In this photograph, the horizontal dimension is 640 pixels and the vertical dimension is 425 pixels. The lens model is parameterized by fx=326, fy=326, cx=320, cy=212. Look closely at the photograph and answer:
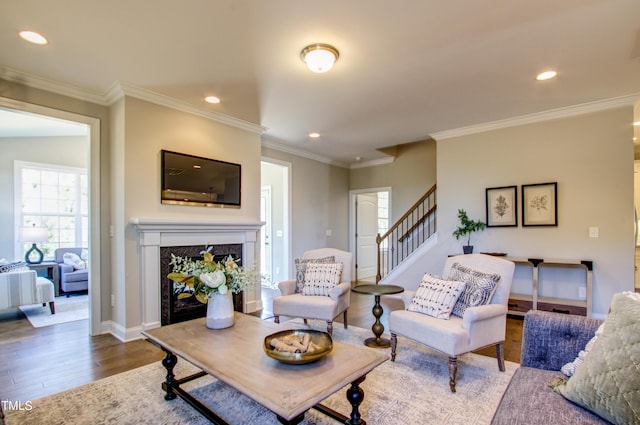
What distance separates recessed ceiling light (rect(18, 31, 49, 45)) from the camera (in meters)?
2.47

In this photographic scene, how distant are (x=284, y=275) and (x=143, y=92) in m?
3.83

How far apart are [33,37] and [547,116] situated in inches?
211

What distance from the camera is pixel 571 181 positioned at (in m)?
4.04

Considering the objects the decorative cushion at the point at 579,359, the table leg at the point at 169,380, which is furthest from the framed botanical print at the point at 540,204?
the table leg at the point at 169,380

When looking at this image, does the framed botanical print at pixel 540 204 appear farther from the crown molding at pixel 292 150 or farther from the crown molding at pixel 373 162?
the crown molding at pixel 292 150

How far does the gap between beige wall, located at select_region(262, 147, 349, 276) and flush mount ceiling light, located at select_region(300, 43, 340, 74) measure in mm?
2905

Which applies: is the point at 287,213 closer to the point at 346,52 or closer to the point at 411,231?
the point at 411,231

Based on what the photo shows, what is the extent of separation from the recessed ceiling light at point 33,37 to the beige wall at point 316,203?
3183 millimetres

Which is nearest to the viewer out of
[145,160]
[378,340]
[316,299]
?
A: [378,340]

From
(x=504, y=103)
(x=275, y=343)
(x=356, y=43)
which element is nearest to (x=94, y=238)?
(x=275, y=343)

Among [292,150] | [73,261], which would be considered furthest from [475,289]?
[73,261]

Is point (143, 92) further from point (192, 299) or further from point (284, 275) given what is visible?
point (284, 275)

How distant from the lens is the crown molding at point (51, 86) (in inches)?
121

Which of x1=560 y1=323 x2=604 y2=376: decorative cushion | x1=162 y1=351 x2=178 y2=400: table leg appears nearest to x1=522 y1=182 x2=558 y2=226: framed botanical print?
x1=560 y1=323 x2=604 y2=376: decorative cushion
